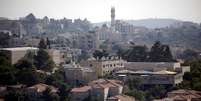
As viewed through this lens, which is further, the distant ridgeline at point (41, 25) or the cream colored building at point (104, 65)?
the distant ridgeline at point (41, 25)

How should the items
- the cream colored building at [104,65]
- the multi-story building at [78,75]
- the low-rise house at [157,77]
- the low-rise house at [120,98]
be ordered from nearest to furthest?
the low-rise house at [120,98] → the low-rise house at [157,77] → the multi-story building at [78,75] → the cream colored building at [104,65]

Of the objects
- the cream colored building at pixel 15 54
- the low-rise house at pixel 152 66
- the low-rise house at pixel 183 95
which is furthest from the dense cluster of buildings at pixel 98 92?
the cream colored building at pixel 15 54

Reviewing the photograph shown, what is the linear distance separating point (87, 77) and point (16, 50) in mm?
3287

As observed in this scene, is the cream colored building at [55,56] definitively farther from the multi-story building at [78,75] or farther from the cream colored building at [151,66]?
the multi-story building at [78,75]

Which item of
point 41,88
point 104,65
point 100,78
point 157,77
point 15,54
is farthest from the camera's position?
point 15,54

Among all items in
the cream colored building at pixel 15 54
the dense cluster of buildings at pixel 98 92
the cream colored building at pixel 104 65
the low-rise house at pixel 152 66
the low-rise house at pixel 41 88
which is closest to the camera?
the dense cluster of buildings at pixel 98 92

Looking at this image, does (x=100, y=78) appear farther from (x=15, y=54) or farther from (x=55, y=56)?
(x=55, y=56)

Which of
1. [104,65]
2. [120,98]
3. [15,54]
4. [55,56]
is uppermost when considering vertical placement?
[15,54]

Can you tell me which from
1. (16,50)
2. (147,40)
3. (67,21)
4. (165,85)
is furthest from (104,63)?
(67,21)

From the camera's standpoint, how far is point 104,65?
42.8 ft

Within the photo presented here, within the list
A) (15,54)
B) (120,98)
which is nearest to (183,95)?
(120,98)

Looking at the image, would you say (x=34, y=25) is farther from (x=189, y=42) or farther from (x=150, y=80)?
(x=150, y=80)

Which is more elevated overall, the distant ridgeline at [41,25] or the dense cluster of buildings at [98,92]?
the distant ridgeline at [41,25]

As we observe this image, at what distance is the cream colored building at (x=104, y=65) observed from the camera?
12.9 meters
